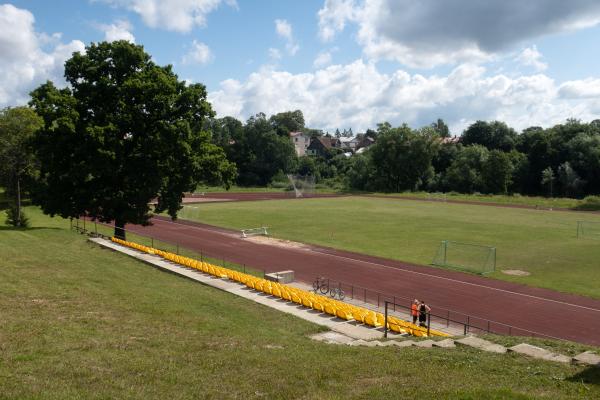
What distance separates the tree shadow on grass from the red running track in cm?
1223

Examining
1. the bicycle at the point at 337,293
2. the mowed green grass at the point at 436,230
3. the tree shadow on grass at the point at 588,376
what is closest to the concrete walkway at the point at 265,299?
the bicycle at the point at 337,293

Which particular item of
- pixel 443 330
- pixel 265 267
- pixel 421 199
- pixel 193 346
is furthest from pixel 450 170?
pixel 193 346

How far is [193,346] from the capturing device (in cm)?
1488

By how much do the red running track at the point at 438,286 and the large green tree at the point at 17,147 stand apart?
1497 centimetres

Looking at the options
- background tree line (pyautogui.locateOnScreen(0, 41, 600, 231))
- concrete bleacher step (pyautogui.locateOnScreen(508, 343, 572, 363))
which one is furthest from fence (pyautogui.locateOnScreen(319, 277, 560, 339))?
background tree line (pyautogui.locateOnScreen(0, 41, 600, 231))

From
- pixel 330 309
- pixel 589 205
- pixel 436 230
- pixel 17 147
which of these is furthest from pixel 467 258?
pixel 589 205

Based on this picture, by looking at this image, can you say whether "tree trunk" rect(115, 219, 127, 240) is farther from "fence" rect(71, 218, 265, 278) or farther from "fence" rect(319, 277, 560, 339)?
"fence" rect(319, 277, 560, 339)

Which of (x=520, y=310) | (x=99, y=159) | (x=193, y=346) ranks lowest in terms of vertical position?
(x=520, y=310)

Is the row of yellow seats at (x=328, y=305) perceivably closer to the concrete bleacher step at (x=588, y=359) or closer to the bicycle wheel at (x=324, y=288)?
the bicycle wheel at (x=324, y=288)

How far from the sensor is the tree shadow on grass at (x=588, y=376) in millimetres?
11214

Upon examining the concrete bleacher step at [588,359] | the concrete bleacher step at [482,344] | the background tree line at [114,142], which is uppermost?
the background tree line at [114,142]

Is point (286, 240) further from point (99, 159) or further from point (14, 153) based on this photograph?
point (14, 153)

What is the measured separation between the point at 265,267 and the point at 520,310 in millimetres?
18363

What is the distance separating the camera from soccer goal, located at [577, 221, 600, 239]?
52.6 m
